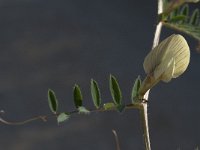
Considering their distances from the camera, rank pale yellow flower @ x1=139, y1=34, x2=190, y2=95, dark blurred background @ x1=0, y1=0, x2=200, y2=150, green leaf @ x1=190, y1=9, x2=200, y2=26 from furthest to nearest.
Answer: dark blurred background @ x1=0, y1=0, x2=200, y2=150 → green leaf @ x1=190, y1=9, x2=200, y2=26 → pale yellow flower @ x1=139, y1=34, x2=190, y2=95

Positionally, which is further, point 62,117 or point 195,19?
point 195,19

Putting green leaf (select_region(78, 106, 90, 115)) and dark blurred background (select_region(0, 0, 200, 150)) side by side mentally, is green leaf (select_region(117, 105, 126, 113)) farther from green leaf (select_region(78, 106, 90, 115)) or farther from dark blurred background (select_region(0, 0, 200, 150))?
dark blurred background (select_region(0, 0, 200, 150))

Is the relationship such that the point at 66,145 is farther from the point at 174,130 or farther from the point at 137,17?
the point at 137,17

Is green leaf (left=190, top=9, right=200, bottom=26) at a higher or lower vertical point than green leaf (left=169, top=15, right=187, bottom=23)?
lower

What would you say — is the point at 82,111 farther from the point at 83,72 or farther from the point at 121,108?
the point at 83,72

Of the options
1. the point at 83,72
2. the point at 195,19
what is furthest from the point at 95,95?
the point at 83,72

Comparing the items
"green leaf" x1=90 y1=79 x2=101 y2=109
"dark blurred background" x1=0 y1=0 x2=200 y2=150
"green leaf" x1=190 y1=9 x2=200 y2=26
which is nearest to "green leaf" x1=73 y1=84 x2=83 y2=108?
"green leaf" x1=90 y1=79 x2=101 y2=109
